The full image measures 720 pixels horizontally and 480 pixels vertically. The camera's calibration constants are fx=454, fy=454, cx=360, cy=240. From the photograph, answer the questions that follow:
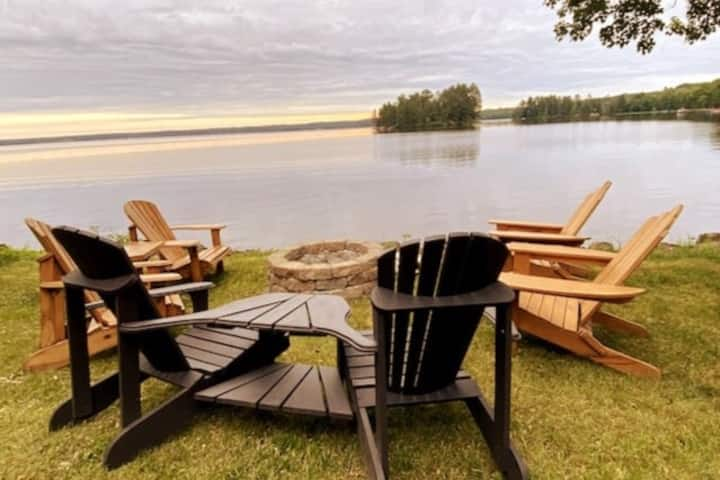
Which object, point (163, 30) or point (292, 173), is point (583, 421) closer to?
point (163, 30)

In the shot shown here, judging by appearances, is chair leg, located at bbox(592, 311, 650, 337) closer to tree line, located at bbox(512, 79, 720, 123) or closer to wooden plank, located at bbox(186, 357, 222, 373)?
wooden plank, located at bbox(186, 357, 222, 373)

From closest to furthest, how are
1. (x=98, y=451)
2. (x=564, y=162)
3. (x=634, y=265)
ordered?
(x=98, y=451) → (x=634, y=265) → (x=564, y=162)

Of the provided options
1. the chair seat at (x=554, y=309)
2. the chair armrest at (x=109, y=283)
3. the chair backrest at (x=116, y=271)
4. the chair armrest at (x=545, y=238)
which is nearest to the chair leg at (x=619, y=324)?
the chair seat at (x=554, y=309)

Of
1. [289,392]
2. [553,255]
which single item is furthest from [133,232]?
[553,255]

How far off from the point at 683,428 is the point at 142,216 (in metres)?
5.23

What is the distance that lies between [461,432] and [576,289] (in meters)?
1.09

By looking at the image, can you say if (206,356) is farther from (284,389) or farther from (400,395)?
(400,395)

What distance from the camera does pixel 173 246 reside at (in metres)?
4.93

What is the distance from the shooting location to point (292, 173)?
84.3 ft

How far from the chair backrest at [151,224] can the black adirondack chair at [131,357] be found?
2882mm

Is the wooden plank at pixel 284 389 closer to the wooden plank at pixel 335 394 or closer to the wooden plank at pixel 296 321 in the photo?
the wooden plank at pixel 335 394

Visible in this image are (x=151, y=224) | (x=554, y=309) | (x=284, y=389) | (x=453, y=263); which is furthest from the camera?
(x=151, y=224)

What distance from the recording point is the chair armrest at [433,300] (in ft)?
5.38

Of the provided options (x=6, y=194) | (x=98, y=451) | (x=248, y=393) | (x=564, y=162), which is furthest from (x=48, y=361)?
(x=564, y=162)
